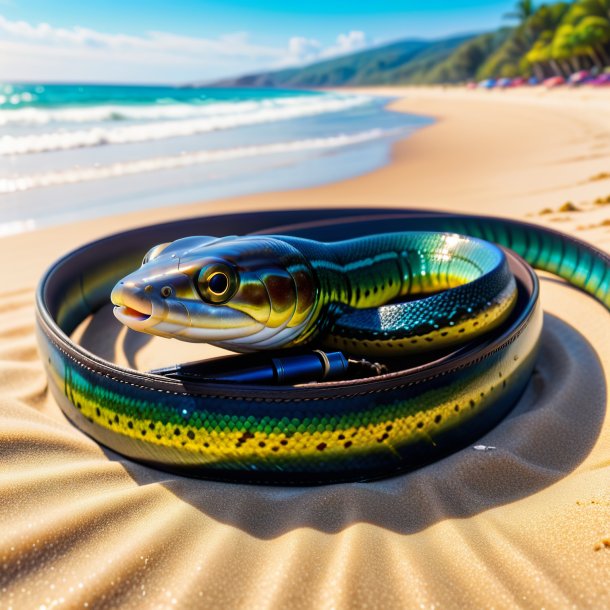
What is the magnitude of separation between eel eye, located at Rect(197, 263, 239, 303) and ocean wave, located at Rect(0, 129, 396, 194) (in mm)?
9215

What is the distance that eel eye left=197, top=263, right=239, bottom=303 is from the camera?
229cm

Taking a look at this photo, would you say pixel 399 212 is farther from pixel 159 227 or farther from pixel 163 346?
pixel 163 346

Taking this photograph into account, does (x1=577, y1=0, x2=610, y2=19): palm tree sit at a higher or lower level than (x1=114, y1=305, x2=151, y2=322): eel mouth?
higher

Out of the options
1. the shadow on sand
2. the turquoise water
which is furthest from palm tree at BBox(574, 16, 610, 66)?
the shadow on sand

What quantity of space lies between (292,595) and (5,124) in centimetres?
2932

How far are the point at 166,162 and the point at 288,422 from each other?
12.9 m

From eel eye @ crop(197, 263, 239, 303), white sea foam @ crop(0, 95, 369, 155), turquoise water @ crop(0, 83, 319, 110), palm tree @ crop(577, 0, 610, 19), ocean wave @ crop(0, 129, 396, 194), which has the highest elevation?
palm tree @ crop(577, 0, 610, 19)

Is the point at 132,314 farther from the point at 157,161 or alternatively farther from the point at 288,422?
the point at 157,161

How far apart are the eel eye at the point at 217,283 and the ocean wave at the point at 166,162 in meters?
9.22

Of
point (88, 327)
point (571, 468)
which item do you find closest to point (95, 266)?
point (88, 327)

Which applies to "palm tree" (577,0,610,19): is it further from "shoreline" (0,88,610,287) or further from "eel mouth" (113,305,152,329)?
"eel mouth" (113,305,152,329)

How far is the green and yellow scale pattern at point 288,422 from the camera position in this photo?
87.0 inches

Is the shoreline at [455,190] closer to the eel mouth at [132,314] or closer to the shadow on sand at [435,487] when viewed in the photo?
the shadow on sand at [435,487]

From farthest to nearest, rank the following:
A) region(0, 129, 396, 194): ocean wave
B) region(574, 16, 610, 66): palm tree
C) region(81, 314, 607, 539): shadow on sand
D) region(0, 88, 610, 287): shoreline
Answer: region(574, 16, 610, 66): palm tree
region(0, 129, 396, 194): ocean wave
region(0, 88, 610, 287): shoreline
region(81, 314, 607, 539): shadow on sand
